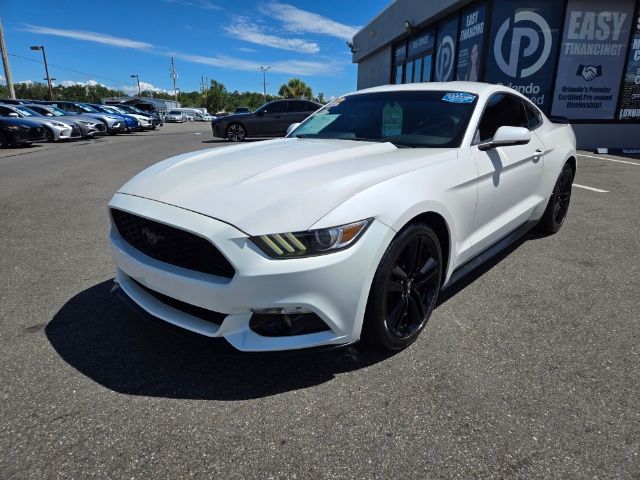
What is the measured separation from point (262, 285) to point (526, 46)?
1416cm

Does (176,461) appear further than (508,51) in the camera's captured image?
No

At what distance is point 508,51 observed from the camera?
523 inches

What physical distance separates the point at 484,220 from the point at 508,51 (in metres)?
12.5

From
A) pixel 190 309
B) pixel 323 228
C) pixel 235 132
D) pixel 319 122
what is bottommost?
pixel 190 309

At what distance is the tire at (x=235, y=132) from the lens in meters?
16.1

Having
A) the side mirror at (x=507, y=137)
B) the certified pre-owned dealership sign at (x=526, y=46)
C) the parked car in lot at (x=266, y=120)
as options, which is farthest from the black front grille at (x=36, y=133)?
the side mirror at (x=507, y=137)

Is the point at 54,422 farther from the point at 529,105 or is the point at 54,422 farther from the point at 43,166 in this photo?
the point at 43,166

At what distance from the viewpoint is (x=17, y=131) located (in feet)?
44.8

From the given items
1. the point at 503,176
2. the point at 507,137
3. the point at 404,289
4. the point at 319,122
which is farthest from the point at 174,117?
the point at 404,289

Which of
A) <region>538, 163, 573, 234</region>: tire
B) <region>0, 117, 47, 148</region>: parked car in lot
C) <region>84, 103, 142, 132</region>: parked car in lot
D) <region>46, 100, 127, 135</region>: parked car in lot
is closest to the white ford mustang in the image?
<region>538, 163, 573, 234</region>: tire

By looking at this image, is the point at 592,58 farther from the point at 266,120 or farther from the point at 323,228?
the point at 323,228

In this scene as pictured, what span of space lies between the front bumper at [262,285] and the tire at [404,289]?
10cm

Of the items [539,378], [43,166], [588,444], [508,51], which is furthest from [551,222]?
[508,51]

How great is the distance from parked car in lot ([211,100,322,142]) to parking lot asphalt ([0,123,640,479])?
521 inches
